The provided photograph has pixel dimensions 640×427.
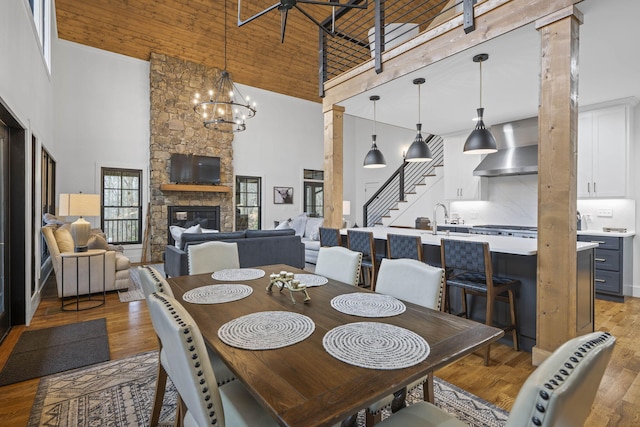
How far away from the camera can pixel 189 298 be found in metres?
1.73

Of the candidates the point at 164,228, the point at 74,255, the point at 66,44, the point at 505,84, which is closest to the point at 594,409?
the point at 505,84

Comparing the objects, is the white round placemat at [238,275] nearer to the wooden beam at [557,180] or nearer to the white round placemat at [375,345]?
the white round placemat at [375,345]

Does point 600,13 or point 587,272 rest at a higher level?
point 600,13

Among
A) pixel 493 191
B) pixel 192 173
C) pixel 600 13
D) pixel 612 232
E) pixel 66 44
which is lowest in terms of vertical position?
pixel 612 232

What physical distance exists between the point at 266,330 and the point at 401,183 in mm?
8181

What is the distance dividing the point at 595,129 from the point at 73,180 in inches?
354

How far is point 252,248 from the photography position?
5012 mm

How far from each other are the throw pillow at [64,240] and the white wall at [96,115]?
2798 mm

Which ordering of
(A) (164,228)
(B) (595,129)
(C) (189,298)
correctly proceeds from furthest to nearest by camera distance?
(A) (164,228) < (B) (595,129) < (C) (189,298)

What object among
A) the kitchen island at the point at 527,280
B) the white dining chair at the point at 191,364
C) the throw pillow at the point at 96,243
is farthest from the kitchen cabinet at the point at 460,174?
the white dining chair at the point at 191,364

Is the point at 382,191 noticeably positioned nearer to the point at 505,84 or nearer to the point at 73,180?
the point at 505,84

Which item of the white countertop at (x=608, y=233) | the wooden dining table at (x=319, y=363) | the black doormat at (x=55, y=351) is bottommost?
the black doormat at (x=55, y=351)

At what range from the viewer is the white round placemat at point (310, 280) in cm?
200

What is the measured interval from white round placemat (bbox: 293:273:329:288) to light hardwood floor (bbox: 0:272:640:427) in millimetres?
1160
